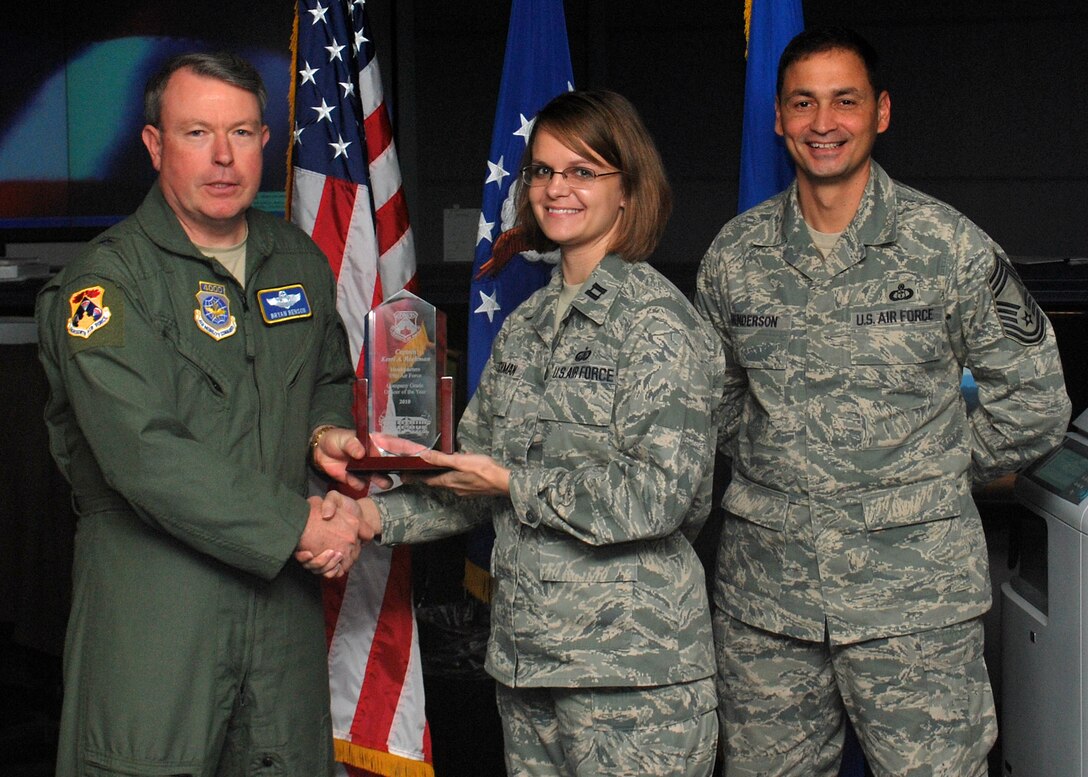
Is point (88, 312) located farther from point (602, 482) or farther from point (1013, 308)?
point (1013, 308)

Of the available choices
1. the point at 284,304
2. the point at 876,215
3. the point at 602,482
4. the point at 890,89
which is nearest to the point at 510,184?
the point at 284,304

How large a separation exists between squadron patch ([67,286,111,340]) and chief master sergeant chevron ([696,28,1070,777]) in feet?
3.56

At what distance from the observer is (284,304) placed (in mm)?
2014

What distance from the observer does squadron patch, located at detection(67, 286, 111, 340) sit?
1798 millimetres

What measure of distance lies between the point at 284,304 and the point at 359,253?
54 cm

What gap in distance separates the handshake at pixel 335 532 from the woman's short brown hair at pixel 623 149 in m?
0.61

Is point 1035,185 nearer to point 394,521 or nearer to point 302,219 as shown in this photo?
point 302,219

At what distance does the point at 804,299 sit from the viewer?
210 cm

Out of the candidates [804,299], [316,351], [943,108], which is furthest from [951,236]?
[943,108]

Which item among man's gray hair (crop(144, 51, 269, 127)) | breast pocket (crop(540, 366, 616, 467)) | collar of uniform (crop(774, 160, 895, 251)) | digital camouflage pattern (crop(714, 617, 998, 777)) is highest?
man's gray hair (crop(144, 51, 269, 127))

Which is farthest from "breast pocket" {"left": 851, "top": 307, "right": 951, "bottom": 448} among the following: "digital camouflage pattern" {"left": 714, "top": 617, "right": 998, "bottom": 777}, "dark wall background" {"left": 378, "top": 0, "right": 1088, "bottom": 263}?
"dark wall background" {"left": 378, "top": 0, "right": 1088, "bottom": 263}

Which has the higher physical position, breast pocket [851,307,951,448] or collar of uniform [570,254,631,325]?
collar of uniform [570,254,631,325]

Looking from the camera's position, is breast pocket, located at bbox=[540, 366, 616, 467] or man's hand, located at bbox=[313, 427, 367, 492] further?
man's hand, located at bbox=[313, 427, 367, 492]

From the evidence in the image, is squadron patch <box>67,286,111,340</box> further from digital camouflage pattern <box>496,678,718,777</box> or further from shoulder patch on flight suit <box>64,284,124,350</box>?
digital camouflage pattern <box>496,678,718,777</box>
